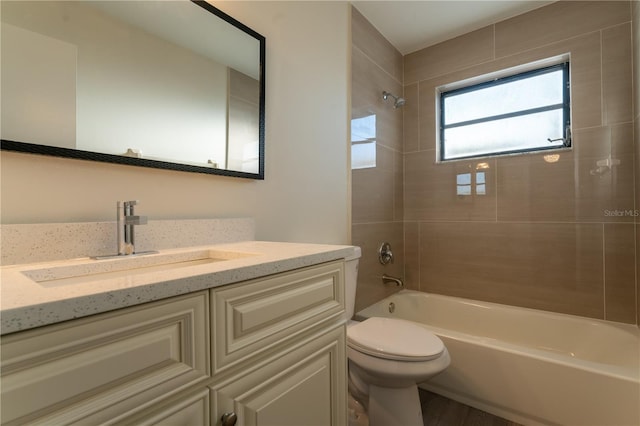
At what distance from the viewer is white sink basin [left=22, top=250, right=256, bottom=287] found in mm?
708

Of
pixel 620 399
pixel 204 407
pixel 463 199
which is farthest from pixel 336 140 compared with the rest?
pixel 620 399

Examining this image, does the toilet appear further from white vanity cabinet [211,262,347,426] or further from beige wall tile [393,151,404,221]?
beige wall tile [393,151,404,221]

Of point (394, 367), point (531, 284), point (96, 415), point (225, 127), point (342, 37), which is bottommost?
point (394, 367)

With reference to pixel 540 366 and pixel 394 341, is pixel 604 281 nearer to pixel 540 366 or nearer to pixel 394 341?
pixel 540 366

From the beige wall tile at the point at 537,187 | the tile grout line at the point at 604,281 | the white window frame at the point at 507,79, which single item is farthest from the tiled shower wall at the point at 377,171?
the tile grout line at the point at 604,281

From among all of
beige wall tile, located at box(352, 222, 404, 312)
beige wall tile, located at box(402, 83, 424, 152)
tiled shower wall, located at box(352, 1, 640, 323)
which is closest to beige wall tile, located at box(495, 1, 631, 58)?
tiled shower wall, located at box(352, 1, 640, 323)

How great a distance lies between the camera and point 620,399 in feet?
4.05

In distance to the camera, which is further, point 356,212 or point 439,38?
point 439,38

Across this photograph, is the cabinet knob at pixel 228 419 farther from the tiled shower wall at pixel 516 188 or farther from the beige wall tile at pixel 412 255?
the beige wall tile at pixel 412 255

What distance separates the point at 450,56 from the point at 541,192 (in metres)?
1.23

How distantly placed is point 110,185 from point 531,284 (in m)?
2.41

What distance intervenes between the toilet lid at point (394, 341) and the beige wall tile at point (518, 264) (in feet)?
3.18

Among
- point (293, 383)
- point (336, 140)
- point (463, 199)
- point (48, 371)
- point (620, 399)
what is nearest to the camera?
point (48, 371)

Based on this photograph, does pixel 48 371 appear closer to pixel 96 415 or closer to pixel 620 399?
pixel 96 415
